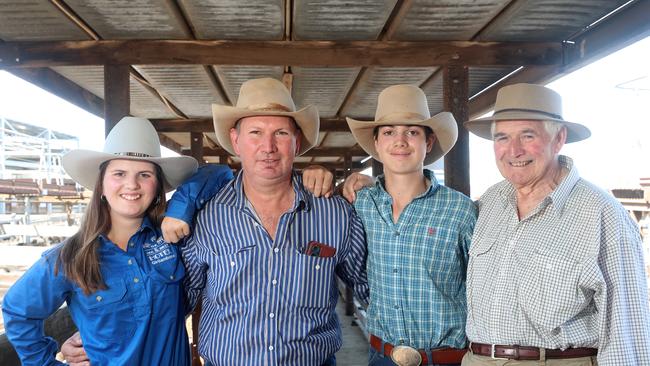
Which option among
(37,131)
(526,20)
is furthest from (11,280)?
(37,131)

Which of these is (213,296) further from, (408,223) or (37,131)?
(37,131)

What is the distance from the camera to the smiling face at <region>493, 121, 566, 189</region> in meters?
2.29

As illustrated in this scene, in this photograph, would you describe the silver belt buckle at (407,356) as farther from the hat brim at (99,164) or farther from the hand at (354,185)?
the hat brim at (99,164)

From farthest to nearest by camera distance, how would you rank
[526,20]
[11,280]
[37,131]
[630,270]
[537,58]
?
[37,131] → [11,280] → [537,58] → [526,20] → [630,270]

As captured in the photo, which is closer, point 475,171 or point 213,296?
point 213,296

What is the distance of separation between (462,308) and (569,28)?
2298 mm

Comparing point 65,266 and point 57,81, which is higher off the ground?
point 57,81

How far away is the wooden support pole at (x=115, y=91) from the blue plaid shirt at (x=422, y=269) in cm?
233

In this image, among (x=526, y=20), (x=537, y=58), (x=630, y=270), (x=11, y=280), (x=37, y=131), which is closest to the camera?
(x=630, y=270)

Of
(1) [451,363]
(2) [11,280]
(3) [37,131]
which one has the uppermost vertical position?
(3) [37,131]

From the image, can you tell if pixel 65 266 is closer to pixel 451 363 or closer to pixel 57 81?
pixel 451 363

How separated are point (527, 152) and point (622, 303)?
707 millimetres

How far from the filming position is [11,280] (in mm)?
11633

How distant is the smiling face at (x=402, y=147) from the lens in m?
2.50
